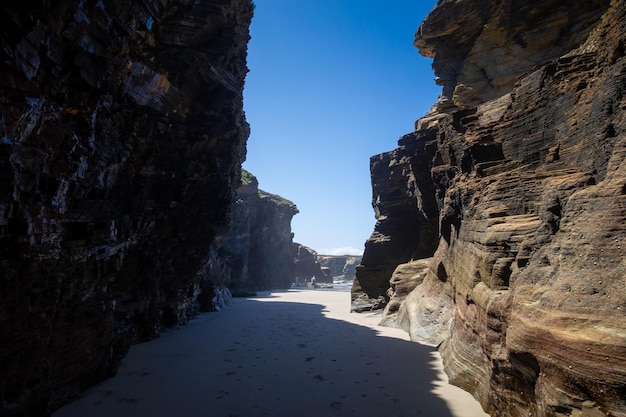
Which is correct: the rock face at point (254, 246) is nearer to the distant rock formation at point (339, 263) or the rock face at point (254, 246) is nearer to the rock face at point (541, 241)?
the rock face at point (541, 241)

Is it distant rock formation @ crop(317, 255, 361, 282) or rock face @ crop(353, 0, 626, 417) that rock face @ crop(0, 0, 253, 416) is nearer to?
rock face @ crop(353, 0, 626, 417)

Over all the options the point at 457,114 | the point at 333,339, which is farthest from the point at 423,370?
the point at 457,114

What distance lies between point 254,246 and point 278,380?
53062 mm

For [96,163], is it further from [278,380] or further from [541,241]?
A: [541,241]

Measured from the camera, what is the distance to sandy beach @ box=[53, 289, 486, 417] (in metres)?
7.20

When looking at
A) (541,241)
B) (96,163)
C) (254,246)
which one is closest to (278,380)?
(541,241)

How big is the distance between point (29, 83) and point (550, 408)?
10880mm

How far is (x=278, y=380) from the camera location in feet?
29.4

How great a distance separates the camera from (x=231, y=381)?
8891mm

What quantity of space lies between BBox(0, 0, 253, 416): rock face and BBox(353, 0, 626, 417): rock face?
390 inches

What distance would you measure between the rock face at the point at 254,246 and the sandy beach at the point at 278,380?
62.1ft

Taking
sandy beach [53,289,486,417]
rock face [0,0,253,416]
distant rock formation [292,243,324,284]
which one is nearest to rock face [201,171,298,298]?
distant rock formation [292,243,324,284]

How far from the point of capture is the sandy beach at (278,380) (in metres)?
7.20

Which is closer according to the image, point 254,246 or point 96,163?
point 96,163
